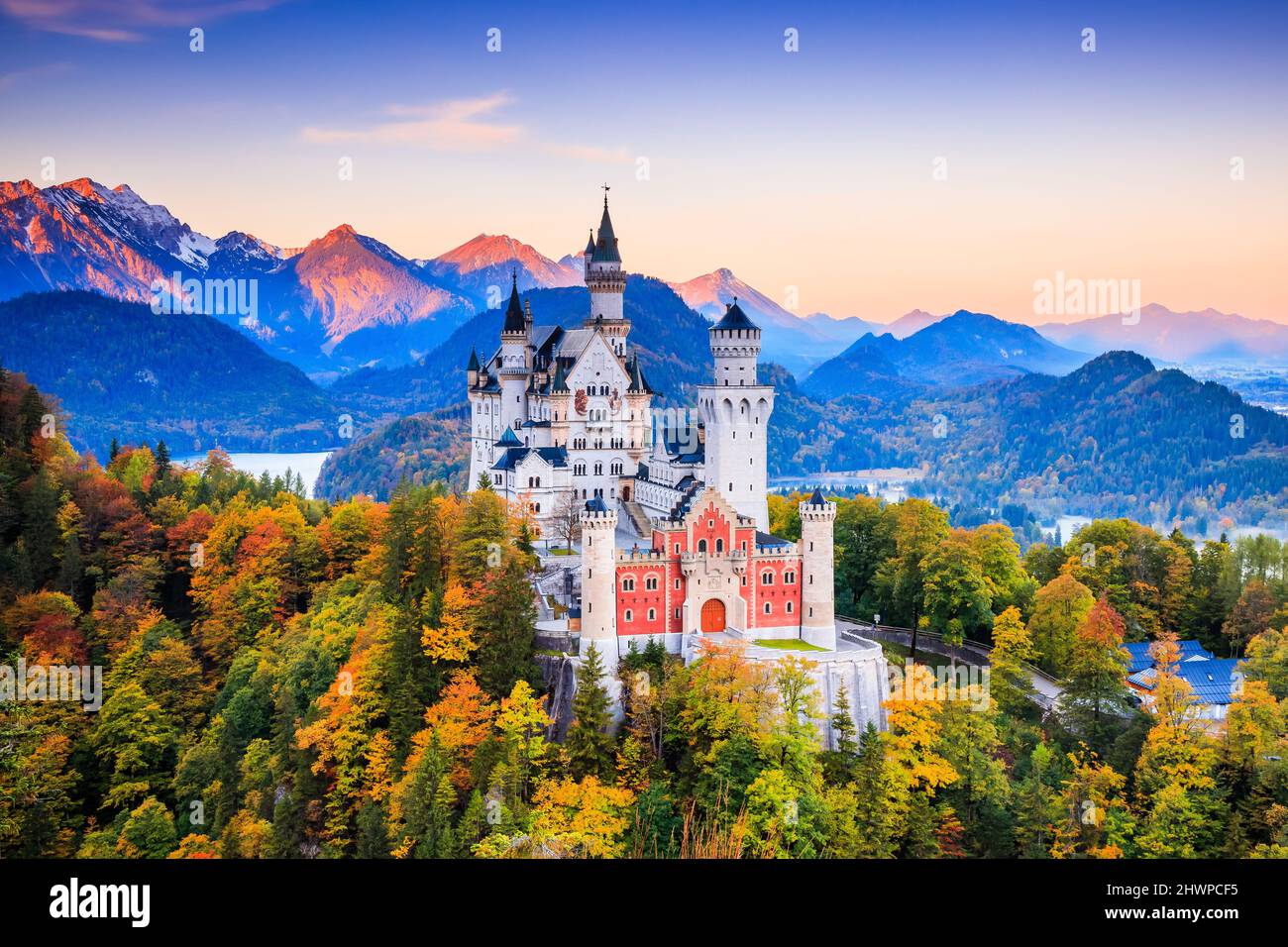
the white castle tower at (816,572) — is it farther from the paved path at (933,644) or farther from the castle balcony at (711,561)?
the paved path at (933,644)

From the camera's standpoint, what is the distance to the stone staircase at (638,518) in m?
55.3

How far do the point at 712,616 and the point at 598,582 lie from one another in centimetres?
468

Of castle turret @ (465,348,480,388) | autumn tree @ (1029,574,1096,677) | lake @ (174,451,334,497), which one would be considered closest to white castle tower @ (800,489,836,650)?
autumn tree @ (1029,574,1096,677)

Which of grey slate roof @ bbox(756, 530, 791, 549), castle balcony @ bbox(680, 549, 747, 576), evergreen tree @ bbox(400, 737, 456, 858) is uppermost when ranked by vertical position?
grey slate roof @ bbox(756, 530, 791, 549)

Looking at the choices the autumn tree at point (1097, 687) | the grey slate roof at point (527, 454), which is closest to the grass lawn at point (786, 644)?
the autumn tree at point (1097, 687)

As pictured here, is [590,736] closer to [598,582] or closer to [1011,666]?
[598,582]

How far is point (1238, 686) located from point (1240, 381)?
138 metres

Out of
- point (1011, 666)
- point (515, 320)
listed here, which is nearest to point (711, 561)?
point (1011, 666)

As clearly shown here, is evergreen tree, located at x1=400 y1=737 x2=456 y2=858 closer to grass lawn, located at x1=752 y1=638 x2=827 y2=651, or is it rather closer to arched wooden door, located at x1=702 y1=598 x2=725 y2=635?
arched wooden door, located at x1=702 y1=598 x2=725 y2=635

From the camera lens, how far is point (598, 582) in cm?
4016

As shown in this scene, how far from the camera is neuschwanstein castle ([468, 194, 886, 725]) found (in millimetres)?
40969

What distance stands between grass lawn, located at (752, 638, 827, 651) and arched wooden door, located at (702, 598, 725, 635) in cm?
146
